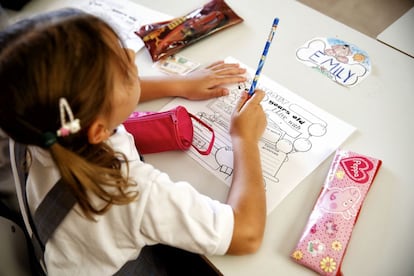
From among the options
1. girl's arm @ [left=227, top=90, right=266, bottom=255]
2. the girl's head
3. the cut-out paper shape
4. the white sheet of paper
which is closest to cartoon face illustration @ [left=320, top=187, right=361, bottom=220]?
girl's arm @ [left=227, top=90, right=266, bottom=255]

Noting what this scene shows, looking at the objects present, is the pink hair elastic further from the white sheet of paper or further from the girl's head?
the white sheet of paper

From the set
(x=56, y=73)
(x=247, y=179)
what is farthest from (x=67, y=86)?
(x=247, y=179)

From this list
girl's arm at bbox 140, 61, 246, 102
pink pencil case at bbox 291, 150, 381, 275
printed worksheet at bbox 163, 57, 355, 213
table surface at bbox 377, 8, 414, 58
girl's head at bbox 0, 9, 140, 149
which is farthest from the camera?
table surface at bbox 377, 8, 414, 58

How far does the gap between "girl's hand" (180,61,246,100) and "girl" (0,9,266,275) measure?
195 millimetres

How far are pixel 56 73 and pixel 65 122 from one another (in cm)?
6

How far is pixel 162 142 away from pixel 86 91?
0.86ft

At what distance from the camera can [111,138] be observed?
2.04ft

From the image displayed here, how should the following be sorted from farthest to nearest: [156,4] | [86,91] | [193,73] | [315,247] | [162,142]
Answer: [156,4] < [193,73] < [162,142] < [315,247] < [86,91]

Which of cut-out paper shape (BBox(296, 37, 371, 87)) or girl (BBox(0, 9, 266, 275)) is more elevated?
cut-out paper shape (BBox(296, 37, 371, 87))

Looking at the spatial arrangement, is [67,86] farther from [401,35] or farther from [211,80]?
[401,35]

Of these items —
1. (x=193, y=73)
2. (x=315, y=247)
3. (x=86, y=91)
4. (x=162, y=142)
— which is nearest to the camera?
(x=86, y=91)

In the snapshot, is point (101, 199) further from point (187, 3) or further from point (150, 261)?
point (187, 3)

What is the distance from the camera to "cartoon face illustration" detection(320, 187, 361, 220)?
2.14 feet

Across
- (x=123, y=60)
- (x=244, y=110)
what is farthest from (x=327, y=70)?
(x=123, y=60)
